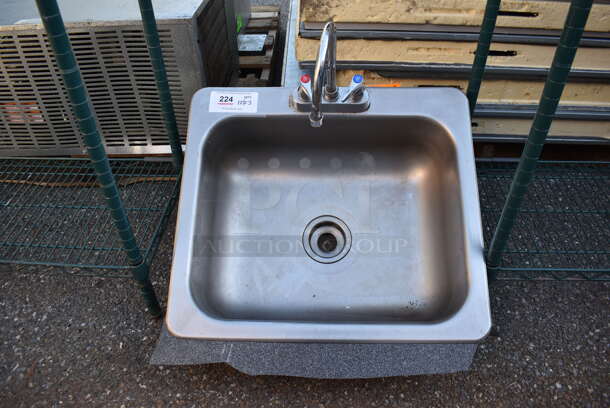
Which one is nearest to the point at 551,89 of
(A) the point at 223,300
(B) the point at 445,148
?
(B) the point at 445,148

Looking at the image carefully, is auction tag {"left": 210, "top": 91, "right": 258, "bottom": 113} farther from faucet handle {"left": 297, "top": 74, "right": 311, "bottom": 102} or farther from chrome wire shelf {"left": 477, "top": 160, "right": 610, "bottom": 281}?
chrome wire shelf {"left": 477, "top": 160, "right": 610, "bottom": 281}

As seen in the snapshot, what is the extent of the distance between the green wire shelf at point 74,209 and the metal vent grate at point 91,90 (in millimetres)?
111

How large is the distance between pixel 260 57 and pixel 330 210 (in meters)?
1.25

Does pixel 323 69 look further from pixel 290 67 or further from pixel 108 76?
pixel 108 76

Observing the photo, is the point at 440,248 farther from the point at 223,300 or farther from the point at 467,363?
the point at 223,300

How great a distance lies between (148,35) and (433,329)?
111cm

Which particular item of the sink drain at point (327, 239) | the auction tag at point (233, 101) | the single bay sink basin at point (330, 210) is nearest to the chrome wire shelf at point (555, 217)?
the single bay sink basin at point (330, 210)

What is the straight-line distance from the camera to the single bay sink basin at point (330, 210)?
1055 mm

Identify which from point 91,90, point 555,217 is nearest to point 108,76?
point 91,90

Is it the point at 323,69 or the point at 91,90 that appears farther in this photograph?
the point at 91,90

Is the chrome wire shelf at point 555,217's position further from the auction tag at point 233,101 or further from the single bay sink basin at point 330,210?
the auction tag at point 233,101

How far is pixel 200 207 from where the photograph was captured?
1062 millimetres

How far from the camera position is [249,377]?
1.20 m

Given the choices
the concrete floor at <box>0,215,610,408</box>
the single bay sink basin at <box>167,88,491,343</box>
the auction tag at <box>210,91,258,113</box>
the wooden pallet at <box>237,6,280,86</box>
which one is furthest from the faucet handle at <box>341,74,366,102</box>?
the wooden pallet at <box>237,6,280,86</box>
